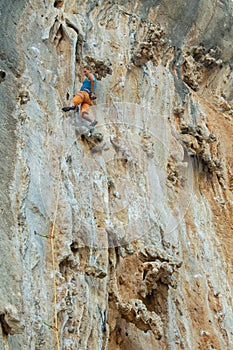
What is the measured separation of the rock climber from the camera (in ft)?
23.8

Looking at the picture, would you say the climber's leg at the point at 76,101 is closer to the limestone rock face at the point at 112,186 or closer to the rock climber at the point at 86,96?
the rock climber at the point at 86,96

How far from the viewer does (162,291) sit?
21.5ft

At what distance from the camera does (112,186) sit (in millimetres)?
7191

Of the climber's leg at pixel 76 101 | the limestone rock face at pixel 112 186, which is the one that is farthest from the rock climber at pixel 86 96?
the limestone rock face at pixel 112 186

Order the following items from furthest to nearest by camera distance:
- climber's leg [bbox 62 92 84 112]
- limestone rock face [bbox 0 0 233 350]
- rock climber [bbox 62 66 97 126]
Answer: rock climber [bbox 62 66 97 126] < climber's leg [bbox 62 92 84 112] < limestone rock face [bbox 0 0 233 350]

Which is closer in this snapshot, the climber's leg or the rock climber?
the climber's leg

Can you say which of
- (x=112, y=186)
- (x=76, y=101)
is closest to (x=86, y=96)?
(x=76, y=101)

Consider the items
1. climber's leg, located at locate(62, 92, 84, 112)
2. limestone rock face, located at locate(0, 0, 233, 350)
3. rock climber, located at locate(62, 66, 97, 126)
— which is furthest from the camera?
rock climber, located at locate(62, 66, 97, 126)

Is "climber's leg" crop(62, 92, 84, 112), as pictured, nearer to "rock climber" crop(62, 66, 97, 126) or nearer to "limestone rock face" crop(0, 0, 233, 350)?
"rock climber" crop(62, 66, 97, 126)

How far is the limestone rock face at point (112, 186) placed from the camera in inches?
206

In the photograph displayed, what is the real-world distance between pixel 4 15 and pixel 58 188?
9.25 feet

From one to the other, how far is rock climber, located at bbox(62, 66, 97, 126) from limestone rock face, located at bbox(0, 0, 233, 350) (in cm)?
13

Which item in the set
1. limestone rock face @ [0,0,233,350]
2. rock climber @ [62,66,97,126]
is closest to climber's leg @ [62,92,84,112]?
rock climber @ [62,66,97,126]

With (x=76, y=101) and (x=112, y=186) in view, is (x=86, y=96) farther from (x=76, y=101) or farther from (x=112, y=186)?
(x=112, y=186)
